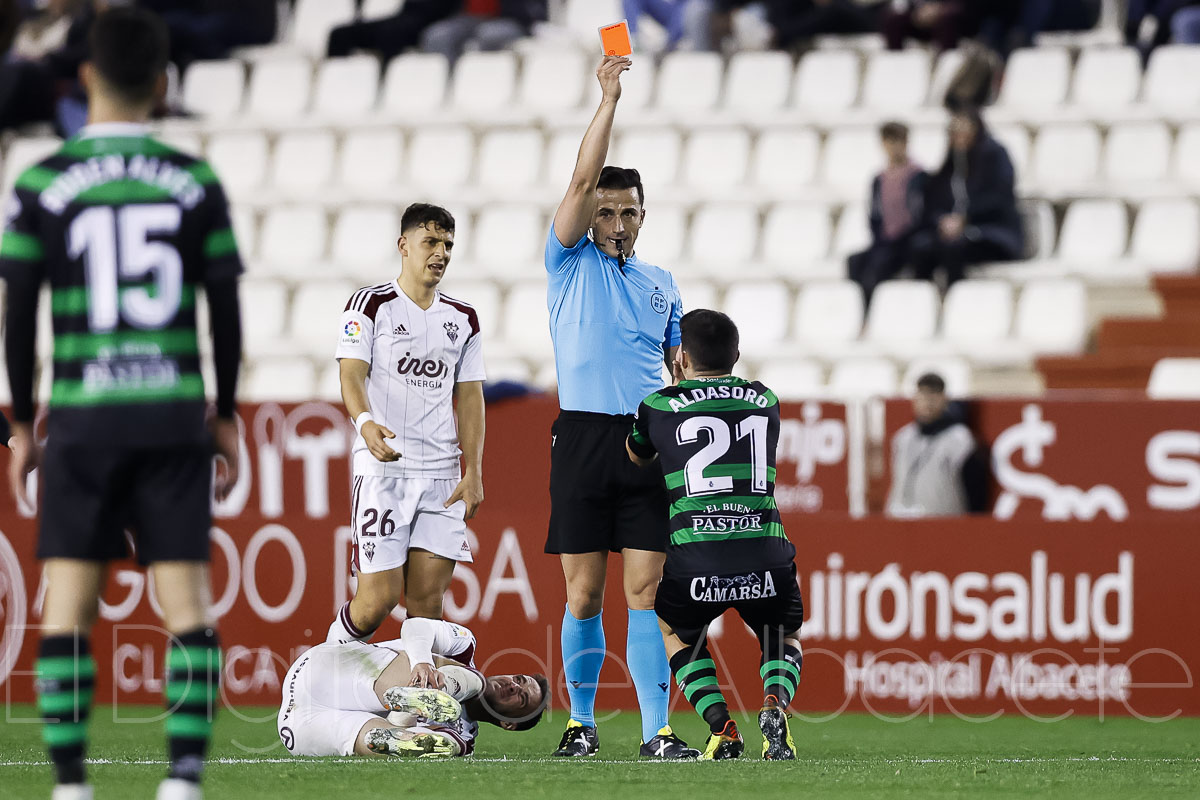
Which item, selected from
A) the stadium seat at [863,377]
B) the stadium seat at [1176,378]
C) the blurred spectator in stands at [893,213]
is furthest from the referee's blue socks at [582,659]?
the blurred spectator in stands at [893,213]

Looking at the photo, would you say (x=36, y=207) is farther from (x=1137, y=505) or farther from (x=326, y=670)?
(x=1137, y=505)

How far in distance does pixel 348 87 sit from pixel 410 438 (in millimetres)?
8961

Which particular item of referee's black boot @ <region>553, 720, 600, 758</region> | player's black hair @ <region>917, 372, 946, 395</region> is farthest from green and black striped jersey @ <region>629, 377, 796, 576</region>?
player's black hair @ <region>917, 372, 946, 395</region>

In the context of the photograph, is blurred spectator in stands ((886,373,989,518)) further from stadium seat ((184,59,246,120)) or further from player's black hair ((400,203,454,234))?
stadium seat ((184,59,246,120))

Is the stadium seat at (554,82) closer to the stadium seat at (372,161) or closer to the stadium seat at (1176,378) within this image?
the stadium seat at (372,161)

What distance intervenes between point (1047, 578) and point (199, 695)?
5600 millimetres

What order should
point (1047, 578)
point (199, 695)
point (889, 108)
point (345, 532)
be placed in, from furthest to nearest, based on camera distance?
point (889, 108), point (345, 532), point (1047, 578), point (199, 695)

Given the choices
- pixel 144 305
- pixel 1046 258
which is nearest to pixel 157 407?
pixel 144 305

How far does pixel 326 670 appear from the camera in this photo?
6531 mm

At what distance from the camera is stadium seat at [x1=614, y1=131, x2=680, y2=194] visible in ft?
44.9

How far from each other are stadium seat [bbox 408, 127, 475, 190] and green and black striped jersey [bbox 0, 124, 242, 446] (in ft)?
32.2

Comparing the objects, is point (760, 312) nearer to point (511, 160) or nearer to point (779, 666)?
point (511, 160)

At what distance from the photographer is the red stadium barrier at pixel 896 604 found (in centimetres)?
882

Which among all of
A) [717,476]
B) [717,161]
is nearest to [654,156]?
[717,161]
